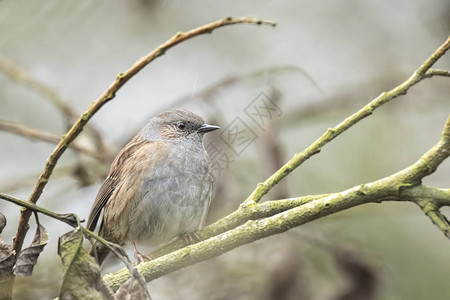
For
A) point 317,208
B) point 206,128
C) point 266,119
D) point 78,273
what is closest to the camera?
point 78,273

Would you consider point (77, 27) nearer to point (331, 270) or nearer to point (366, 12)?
point (366, 12)

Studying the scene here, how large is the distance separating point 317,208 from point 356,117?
443 mm

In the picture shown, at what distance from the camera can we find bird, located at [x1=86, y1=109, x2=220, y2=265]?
4.15 m

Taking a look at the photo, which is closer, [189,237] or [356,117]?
[356,117]

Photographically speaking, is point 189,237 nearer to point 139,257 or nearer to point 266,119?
point 139,257

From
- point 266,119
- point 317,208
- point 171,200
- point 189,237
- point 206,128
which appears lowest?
point 317,208

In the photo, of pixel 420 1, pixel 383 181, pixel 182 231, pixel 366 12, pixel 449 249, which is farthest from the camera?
pixel 366 12

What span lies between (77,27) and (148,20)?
3.31 feet

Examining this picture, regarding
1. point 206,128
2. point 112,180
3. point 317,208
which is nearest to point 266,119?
point 206,128

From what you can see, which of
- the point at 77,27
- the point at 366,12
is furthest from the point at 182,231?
the point at 366,12

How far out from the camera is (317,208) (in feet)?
7.63

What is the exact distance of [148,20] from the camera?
778 centimetres

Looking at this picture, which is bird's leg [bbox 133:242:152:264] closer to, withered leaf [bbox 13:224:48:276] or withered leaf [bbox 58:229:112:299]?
withered leaf [bbox 13:224:48:276]

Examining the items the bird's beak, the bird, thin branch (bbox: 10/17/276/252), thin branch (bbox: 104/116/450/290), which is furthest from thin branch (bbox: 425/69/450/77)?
the bird's beak
